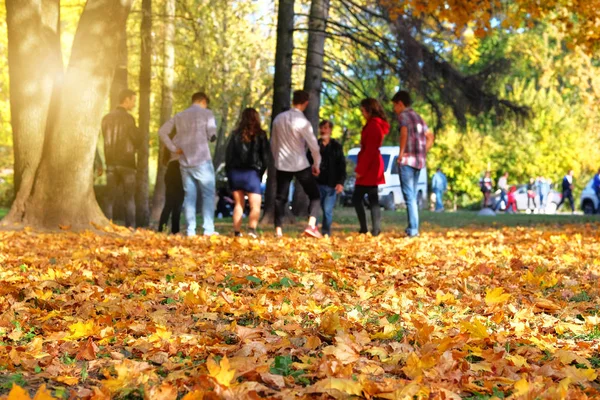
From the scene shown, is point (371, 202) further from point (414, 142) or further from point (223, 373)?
point (223, 373)

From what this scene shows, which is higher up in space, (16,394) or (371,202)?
(371,202)

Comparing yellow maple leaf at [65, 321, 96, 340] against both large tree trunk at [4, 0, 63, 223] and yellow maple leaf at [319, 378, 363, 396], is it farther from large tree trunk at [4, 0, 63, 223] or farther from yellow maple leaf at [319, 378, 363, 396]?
large tree trunk at [4, 0, 63, 223]

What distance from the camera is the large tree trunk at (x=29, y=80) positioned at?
501 inches

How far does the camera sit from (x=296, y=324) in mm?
5082

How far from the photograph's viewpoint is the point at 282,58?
1781 centimetres

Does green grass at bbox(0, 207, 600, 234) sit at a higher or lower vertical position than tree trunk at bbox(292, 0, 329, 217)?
lower

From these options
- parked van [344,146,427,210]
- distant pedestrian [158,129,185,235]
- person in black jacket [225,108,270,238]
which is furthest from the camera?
parked van [344,146,427,210]

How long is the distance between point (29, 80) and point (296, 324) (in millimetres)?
8916

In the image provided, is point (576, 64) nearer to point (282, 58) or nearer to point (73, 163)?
point (282, 58)

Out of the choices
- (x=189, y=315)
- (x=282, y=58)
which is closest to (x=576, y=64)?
(x=282, y=58)

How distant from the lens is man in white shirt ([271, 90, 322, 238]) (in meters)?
12.2

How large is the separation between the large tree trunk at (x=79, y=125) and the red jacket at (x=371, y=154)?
11.4ft

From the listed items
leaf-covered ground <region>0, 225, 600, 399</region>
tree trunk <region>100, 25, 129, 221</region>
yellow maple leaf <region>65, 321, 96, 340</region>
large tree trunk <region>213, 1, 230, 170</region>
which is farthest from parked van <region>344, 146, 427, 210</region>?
yellow maple leaf <region>65, 321, 96, 340</region>

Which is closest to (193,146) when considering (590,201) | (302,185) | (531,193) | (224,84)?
(302,185)
